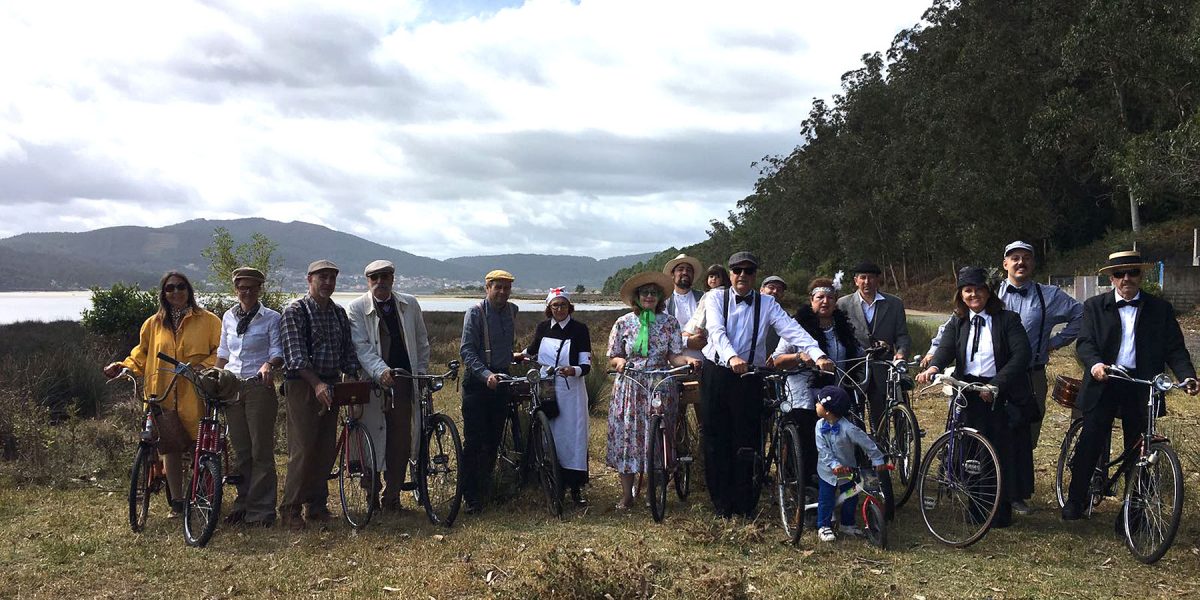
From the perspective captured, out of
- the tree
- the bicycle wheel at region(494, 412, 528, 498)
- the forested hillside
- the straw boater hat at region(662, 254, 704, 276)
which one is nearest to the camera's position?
the bicycle wheel at region(494, 412, 528, 498)

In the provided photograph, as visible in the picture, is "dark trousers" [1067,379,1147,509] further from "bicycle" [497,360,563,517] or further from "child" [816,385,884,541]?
"bicycle" [497,360,563,517]

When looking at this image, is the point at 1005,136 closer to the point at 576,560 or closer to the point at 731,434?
the point at 731,434

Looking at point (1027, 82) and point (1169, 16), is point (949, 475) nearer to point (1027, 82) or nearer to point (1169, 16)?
point (1169, 16)

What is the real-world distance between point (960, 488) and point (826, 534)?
2.92ft

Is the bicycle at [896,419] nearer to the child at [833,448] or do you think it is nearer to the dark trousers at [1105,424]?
the child at [833,448]

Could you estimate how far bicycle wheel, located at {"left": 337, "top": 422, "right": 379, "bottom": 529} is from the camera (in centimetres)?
632

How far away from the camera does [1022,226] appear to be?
36.3 metres

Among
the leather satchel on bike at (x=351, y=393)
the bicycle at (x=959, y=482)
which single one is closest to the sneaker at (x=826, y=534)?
the bicycle at (x=959, y=482)

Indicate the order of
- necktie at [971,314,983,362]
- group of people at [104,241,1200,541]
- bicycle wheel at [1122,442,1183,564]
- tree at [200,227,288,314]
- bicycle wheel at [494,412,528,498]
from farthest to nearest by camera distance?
tree at [200,227,288,314] < bicycle wheel at [494,412,528,498] < necktie at [971,314,983,362] < group of people at [104,241,1200,541] < bicycle wheel at [1122,442,1183,564]

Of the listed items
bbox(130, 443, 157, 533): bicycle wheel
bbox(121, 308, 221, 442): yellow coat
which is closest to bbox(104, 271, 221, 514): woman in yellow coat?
bbox(121, 308, 221, 442): yellow coat

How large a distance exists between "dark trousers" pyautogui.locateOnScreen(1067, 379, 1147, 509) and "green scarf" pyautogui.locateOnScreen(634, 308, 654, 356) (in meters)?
2.95

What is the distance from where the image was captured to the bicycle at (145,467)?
6.35m

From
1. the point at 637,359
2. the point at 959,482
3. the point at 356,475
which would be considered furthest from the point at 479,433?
the point at 959,482

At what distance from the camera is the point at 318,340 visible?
6.34 meters
